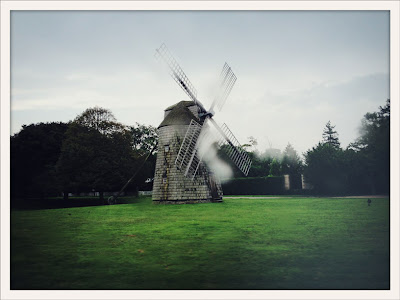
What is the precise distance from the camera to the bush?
31.7 meters

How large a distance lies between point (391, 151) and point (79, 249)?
24.4 ft

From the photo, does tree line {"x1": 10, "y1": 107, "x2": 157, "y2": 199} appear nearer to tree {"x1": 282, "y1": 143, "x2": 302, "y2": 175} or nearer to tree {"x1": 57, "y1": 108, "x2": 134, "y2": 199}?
tree {"x1": 57, "y1": 108, "x2": 134, "y2": 199}

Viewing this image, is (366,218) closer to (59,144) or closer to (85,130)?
(59,144)

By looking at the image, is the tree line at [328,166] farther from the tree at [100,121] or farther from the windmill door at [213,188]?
the tree at [100,121]

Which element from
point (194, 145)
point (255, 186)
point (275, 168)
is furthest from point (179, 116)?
point (255, 186)

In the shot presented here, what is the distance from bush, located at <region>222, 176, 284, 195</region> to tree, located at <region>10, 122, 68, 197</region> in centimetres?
2295

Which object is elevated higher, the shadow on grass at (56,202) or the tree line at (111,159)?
the tree line at (111,159)

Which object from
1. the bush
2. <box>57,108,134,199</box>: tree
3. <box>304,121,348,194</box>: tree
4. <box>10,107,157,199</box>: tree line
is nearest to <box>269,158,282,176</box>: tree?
the bush

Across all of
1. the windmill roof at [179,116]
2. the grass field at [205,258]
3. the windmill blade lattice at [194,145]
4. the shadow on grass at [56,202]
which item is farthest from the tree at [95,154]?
the grass field at [205,258]

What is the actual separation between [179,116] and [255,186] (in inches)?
635

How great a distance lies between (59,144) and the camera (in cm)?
1399

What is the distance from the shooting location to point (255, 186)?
33.8 metres

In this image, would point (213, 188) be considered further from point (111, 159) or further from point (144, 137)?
point (144, 137)

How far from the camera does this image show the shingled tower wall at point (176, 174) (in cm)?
2011
